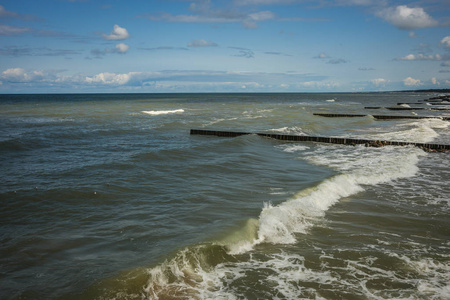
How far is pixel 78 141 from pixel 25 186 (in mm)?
12561

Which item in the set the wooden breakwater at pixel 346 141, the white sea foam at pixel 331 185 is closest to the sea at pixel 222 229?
the white sea foam at pixel 331 185

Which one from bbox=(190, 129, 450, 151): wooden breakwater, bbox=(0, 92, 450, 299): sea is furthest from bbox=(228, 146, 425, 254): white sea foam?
bbox=(190, 129, 450, 151): wooden breakwater

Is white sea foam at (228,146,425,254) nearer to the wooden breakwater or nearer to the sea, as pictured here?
the sea

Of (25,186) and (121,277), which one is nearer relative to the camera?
(121,277)

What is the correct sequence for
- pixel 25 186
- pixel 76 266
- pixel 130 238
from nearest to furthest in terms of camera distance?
pixel 76 266 < pixel 130 238 < pixel 25 186

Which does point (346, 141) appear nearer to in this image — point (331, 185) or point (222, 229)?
point (331, 185)

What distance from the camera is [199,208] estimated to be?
34.9 feet

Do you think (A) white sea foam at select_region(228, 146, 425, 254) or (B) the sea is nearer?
(B) the sea

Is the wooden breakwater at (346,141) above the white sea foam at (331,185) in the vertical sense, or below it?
above

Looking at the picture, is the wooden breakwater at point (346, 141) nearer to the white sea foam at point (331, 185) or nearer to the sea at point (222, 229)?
the white sea foam at point (331, 185)

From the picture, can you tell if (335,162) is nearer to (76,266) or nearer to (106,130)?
(76,266)

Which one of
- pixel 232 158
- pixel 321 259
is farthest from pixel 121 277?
pixel 232 158

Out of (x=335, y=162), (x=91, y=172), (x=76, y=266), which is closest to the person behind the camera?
(x=76, y=266)

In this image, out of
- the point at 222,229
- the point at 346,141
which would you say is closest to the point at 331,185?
the point at 222,229
